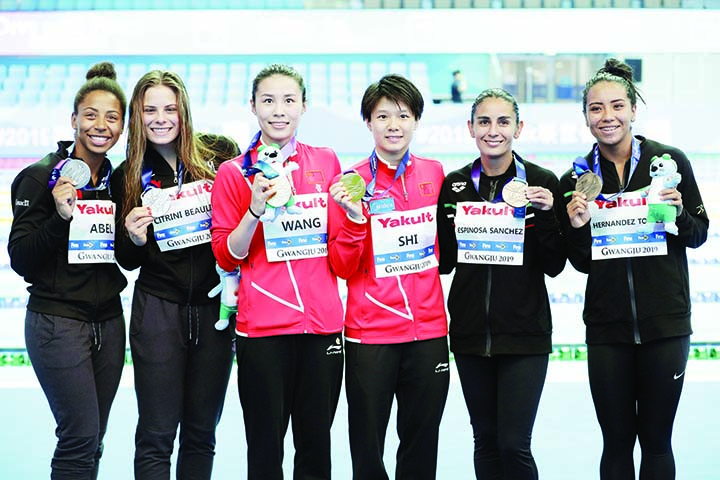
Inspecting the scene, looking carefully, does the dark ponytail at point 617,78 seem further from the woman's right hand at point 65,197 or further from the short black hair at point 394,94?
the woman's right hand at point 65,197

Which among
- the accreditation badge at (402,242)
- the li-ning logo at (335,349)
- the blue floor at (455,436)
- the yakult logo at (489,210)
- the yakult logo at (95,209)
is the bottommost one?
the blue floor at (455,436)

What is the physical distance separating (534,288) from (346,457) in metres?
1.75

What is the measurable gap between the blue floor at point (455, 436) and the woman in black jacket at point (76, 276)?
1.14 meters

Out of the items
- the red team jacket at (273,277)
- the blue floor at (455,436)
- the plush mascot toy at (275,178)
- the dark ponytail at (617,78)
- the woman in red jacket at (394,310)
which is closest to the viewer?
the plush mascot toy at (275,178)

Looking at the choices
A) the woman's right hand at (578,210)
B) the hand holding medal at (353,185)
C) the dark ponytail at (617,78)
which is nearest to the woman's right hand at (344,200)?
the hand holding medal at (353,185)

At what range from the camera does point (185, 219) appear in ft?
10.2

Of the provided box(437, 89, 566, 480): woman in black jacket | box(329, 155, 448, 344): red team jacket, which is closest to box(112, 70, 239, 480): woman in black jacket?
box(329, 155, 448, 344): red team jacket

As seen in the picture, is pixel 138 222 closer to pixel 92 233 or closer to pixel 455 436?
pixel 92 233

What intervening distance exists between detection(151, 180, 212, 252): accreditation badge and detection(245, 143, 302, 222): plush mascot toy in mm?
295

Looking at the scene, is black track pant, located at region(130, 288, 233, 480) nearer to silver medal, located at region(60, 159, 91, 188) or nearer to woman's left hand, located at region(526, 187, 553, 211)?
silver medal, located at region(60, 159, 91, 188)

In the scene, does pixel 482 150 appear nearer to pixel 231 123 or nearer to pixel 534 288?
pixel 534 288

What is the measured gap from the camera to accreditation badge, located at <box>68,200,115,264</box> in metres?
3.10

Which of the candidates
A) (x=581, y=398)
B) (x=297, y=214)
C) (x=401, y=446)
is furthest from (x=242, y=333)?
(x=581, y=398)

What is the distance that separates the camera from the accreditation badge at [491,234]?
306 cm
